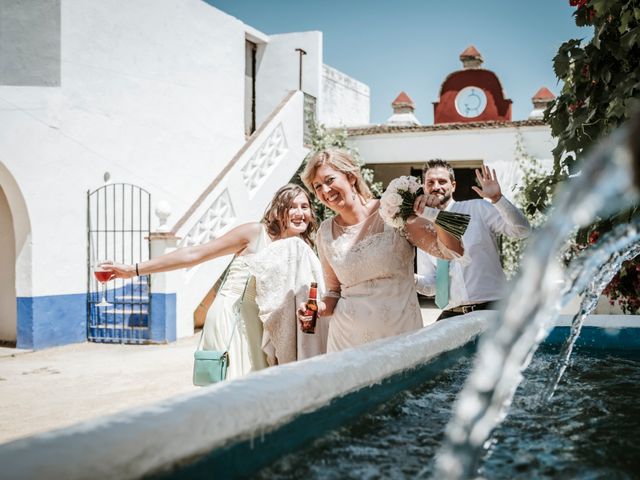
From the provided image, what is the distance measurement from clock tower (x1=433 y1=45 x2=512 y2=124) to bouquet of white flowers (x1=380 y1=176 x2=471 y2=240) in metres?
16.0

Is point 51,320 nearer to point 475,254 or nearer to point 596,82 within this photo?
point 475,254

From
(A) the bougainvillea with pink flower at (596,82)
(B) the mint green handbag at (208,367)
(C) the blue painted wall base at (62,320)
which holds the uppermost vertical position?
(A) the bougainvillea with pink flower at (596,82)

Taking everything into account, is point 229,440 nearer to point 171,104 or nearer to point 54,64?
point 54,64

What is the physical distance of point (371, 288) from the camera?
11.9 feet

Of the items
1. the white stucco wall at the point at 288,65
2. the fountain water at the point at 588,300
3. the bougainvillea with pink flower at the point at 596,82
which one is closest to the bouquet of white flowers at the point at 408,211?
the fountain water at the point at 588,300

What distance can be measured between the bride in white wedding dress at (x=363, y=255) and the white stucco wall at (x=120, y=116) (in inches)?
263

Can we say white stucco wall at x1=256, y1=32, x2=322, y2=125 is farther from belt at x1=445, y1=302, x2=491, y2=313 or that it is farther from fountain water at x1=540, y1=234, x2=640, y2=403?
fountain water at x1=540, y1=234, x2=640, y2=403

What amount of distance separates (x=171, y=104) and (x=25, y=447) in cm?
1112

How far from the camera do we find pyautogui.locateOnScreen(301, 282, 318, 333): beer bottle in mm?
3689

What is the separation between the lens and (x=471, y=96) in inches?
745

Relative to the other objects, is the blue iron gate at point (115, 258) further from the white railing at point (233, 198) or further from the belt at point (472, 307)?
the belt at point (472, 307)

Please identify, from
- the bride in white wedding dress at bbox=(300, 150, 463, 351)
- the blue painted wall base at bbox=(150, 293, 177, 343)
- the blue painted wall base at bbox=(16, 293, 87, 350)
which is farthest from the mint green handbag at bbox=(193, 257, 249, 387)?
the blue painted wall base at bbox=(16, 293, 87, 350)

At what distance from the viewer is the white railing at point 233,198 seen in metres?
9.77

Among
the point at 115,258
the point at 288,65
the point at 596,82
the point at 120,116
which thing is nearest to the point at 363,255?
the point at 596,82
